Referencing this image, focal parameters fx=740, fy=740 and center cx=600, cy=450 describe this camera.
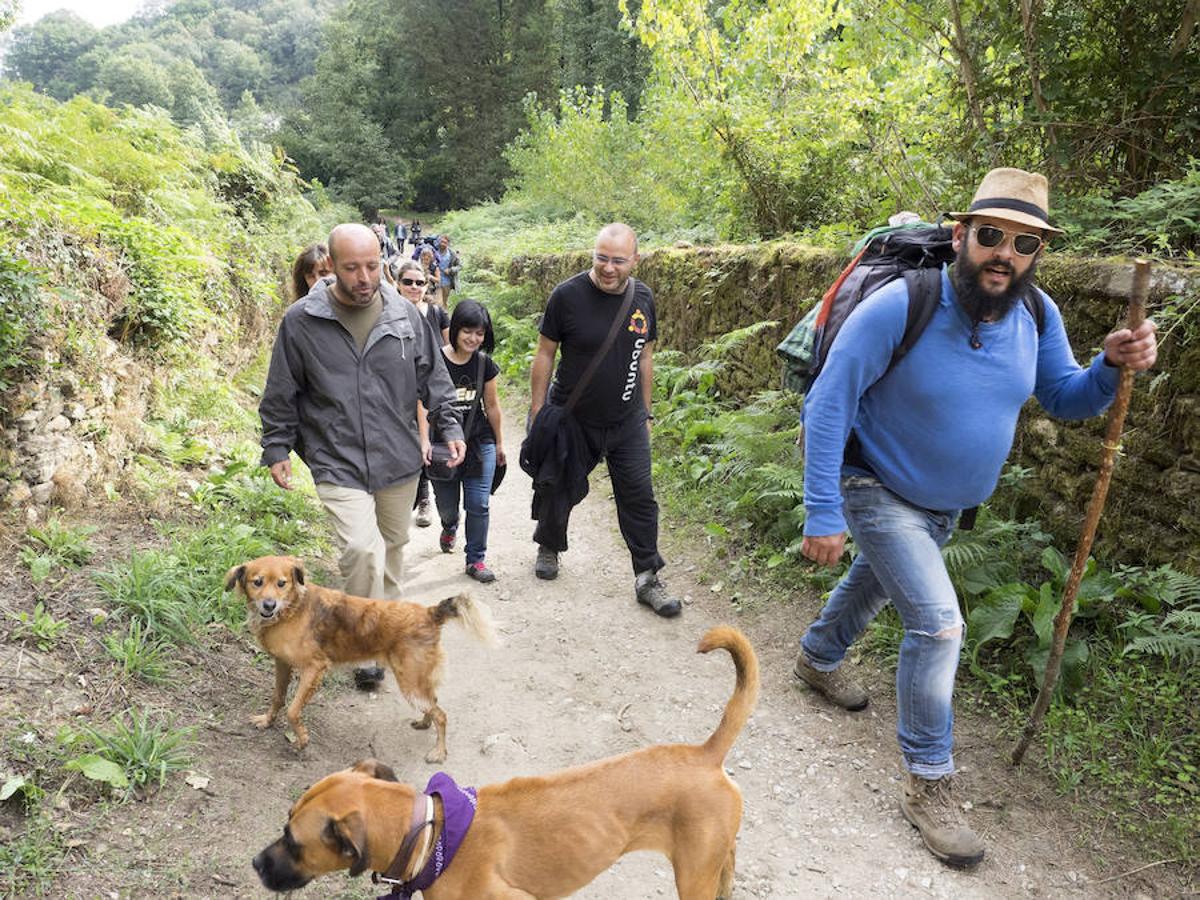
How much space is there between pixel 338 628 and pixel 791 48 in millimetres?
8918

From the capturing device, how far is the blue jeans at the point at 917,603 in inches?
125

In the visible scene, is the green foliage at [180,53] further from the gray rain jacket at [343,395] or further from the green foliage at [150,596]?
the gray rain jacket at [343,395]

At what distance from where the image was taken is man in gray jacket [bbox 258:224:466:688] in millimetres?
4008

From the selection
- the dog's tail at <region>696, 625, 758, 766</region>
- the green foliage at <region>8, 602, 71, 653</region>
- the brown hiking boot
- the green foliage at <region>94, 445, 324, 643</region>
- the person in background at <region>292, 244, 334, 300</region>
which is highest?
the person in background at <region>292, 244, 334, 300</region>

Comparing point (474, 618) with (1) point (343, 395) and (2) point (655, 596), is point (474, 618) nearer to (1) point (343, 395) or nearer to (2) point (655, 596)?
(1) point (343, 395)

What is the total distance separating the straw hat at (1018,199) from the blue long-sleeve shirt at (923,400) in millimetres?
319

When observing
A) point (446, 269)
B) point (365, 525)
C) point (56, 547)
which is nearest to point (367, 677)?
point (365, 525)

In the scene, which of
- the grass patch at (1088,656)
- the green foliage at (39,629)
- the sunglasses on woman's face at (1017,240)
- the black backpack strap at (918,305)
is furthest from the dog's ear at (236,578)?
the sunglasses on woman's face at (1017,240)

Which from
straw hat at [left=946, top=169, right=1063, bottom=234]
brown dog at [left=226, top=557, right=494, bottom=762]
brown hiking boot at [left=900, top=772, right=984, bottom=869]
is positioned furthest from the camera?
brown dog at [left=226, top=557, right=494, bottom=762]

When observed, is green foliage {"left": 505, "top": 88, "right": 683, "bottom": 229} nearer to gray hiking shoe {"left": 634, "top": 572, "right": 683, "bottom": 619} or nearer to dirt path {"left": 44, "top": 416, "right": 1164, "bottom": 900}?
gray hiking shoe {"left": 634, "top": 572, "right": 683, "bottom": 619}

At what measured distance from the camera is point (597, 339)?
17.4ft

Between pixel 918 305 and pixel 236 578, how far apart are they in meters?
3.45

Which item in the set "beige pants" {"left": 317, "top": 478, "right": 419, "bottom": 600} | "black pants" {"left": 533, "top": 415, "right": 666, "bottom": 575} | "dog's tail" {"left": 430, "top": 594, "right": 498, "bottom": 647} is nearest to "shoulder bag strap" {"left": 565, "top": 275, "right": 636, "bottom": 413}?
"black pants" {"left": 533, "top": 415, "right": 666, "bottom": 575}

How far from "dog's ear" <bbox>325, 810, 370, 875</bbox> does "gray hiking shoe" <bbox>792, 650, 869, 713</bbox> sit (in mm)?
2846
